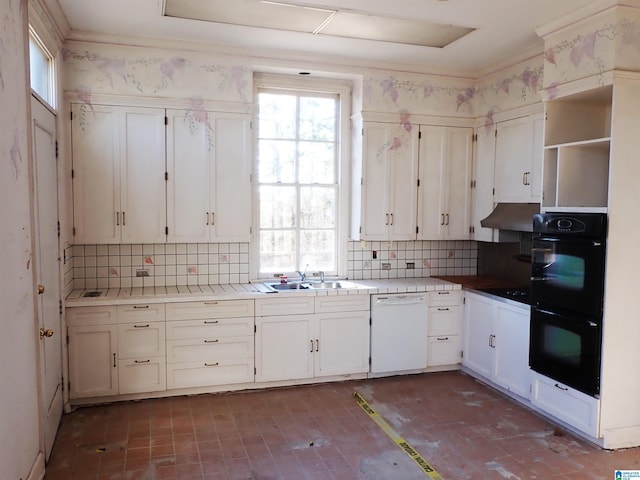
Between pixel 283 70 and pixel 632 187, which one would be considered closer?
pixel 632 187

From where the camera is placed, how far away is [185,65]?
14.1 ft

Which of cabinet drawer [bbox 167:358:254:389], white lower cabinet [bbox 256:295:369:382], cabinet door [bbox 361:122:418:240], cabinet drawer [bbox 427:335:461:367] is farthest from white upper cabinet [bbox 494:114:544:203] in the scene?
cabinet drawer [bbox 167:358:254:389]

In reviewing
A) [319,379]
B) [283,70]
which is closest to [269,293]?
[319,379]

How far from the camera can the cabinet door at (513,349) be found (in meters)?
4.05

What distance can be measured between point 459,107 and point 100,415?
415 cm

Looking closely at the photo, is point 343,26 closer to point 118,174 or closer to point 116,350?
point 118,174

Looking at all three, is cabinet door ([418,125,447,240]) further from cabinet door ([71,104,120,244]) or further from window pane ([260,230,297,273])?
cabinet door ([71,104,120,244])

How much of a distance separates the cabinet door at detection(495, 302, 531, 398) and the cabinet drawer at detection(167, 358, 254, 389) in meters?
2.09

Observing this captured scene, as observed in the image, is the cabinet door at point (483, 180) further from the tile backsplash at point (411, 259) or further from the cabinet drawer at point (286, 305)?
the cabinet drawer at point (286, 305)

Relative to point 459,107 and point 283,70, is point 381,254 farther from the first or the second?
point 283,70

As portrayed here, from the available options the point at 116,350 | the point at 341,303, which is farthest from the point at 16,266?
the point at 341,303

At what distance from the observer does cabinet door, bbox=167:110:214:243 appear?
4.33 metres

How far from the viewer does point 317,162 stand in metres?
5.01

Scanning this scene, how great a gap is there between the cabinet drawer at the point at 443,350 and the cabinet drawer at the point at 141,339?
2401 mm
